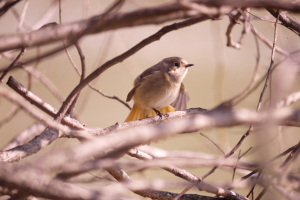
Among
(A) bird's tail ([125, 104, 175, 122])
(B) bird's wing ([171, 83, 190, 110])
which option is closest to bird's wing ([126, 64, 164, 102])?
(A) bird's tail ([125, 104, 175, 122])

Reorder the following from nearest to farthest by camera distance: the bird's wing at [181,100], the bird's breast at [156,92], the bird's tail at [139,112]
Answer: the bird's breast at [156,92], the bird's tail at [139,112], the bird's wing at [181,100]

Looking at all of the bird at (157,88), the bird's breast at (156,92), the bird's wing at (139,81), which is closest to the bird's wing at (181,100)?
the bird at (157,88)

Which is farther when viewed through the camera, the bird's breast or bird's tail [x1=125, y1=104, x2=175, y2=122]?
bird's tail [x1=125, y1=104, x2=175, y2=122]

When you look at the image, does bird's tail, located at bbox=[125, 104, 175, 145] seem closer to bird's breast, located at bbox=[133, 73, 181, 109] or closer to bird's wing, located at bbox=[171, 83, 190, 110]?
bird's breast, located at bbox=[133, 73, 181, 109]

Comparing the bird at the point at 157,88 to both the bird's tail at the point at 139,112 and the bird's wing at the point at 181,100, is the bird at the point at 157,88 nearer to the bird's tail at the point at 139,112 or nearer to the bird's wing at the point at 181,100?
the bird's tail at the point at 139,112

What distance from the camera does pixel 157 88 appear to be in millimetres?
3785

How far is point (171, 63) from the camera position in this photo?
407cm

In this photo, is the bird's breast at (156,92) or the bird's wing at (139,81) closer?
the bird's breast at (156,92)

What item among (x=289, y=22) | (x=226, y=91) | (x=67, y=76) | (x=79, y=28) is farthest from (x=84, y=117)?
(x=79, y=28)

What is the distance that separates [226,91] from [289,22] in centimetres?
111

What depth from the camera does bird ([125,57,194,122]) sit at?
3752 mm

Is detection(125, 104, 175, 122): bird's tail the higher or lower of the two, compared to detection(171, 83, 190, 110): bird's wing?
lower

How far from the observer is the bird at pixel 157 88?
3752mm

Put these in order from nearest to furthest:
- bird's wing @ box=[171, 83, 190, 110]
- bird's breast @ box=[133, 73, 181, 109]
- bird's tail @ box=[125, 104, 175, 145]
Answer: bird's breast @ box=[133, 73, 181, 109], bird's tail @ box=[125, 104, 175, 145], bird's wing @ box=[171, 83, 190, 110]
